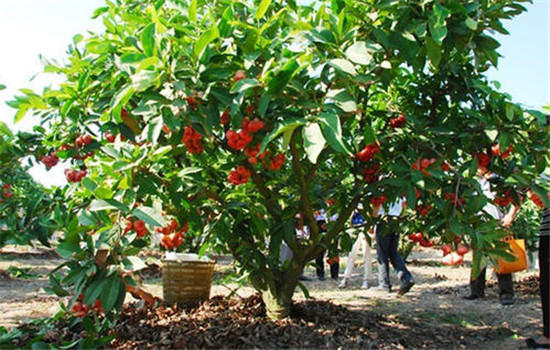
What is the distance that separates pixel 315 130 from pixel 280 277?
1.83 metres

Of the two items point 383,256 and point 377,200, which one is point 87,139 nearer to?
point 377,200

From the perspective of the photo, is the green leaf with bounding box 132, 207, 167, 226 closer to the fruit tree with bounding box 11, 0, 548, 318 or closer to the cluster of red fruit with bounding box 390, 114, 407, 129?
the fruit tree with bounding box 11, 0, 548, 318

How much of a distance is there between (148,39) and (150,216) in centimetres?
72

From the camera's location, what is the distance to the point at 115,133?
2.36 metres

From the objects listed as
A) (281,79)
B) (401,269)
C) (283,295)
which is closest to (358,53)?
(281,79)

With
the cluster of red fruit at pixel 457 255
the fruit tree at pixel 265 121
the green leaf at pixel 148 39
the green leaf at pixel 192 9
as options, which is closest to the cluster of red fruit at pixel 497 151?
the fruit tree at pixel 265 121

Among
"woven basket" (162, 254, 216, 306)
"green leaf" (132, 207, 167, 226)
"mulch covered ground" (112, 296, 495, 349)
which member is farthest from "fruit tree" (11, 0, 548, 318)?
"woven basket" (162, 254, 216, 306)

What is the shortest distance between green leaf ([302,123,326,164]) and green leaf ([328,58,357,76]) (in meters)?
0.26

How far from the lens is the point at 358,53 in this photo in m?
1.88

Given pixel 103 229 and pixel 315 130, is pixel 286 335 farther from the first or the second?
pixel 315 130

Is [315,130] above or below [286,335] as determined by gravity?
above

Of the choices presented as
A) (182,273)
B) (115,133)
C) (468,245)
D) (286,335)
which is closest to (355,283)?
(182,273)

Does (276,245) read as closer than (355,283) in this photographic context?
Yes

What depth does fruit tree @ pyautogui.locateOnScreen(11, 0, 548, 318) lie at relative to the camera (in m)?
1.88
